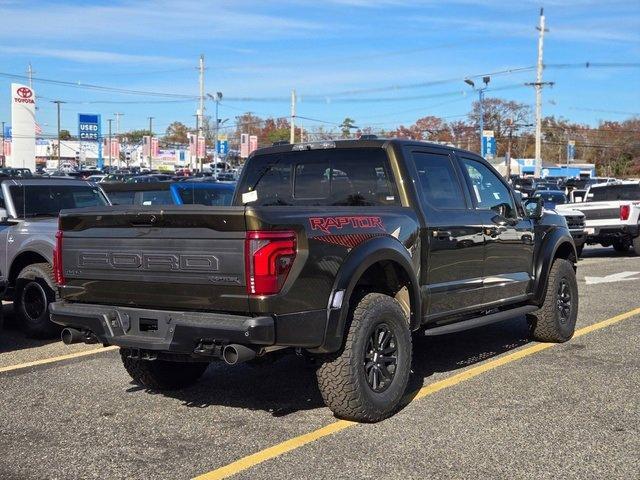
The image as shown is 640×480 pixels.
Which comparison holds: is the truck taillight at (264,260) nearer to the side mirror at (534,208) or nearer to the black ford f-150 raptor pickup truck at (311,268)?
the black ford f-150 raptor pickup truck at (311,268)

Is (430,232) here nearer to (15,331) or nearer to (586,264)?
(15,331)

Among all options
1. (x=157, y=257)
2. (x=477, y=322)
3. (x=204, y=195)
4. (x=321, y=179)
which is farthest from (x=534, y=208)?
(x=204, y=195)

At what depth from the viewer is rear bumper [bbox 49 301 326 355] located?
177 inches

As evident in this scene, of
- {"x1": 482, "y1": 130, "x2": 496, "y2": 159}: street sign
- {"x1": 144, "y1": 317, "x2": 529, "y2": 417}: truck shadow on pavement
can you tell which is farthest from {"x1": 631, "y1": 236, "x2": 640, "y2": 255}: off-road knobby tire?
{"x1": 482, "y1": 130, "x2": 496, "y2": 159}: street sign

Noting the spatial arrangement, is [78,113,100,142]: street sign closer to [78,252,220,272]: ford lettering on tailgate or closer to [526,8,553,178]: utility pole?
[526,8,553,178]: utility pole

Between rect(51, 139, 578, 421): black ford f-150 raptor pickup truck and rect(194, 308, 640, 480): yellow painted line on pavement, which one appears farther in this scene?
rect(51, 139, 578, 421): black ford f-150 raptor pickup truck

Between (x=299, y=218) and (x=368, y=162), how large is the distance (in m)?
1.58

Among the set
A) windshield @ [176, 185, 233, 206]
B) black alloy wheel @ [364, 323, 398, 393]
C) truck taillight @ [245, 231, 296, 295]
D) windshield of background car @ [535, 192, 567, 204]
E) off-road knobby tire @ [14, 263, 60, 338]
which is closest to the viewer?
truck taillight @ [245, 231, 296, 295]

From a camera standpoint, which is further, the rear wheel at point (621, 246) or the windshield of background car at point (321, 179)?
the rear wheel at point (621, 246)

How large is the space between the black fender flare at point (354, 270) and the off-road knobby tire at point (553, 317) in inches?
105

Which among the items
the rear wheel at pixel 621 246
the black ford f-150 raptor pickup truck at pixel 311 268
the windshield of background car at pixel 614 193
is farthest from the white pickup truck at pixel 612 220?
the black ford f-150 raptor pickup truck at pixel 311 268

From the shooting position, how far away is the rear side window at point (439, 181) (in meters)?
6.17

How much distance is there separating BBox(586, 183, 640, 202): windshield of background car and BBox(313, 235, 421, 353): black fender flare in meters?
15.3

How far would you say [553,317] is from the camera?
25.4 feet
